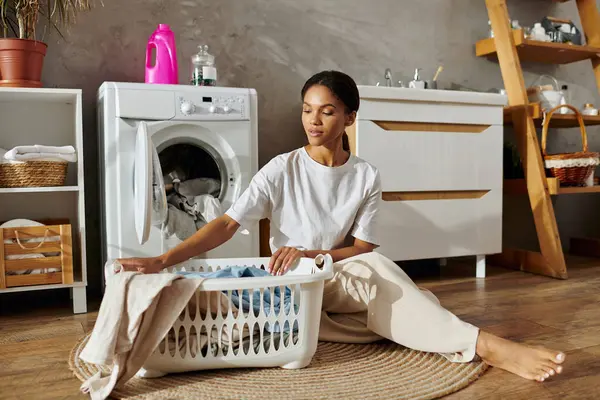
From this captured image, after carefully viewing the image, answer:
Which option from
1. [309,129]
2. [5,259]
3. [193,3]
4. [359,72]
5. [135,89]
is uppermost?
[193,3]

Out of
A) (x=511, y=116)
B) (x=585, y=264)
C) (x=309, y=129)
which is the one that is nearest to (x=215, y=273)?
(x=309, y=129)

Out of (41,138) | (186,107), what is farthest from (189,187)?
(41,138)

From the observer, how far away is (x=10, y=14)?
228cm

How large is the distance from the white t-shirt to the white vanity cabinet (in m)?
0.75

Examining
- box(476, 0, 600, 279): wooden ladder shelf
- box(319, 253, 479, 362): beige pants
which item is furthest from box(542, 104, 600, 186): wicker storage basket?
box(319, 253, 479, 362): beige pants

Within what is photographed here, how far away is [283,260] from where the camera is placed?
142 cm

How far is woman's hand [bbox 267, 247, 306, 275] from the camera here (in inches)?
55.8

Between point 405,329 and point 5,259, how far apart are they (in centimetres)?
138

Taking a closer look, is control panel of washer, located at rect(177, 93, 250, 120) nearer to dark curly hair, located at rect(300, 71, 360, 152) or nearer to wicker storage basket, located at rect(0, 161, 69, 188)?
wicker storage basket, located at rect(0, 161, 69, 188)

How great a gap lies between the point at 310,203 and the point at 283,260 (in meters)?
0.24

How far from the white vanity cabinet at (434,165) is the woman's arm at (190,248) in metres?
0.97

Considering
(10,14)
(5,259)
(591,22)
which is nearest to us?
(5,259)

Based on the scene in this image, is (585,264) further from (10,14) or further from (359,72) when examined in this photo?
(10,14)

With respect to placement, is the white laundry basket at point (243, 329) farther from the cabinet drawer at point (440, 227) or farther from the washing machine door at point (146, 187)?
the cabinet drawer at point (440, 227)
